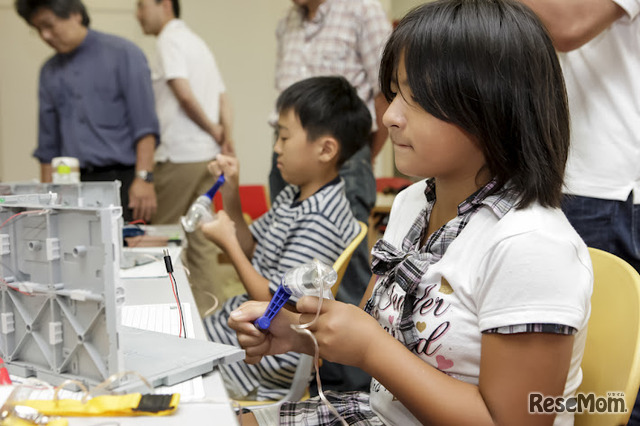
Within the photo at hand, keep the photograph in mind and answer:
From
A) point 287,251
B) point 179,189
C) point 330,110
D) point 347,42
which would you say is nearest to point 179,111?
point 179,189

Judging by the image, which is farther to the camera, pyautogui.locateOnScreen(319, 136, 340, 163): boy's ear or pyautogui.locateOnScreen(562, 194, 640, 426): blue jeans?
pyautogui.locateOnScreen(319, 136, 340, 163): boy's ear

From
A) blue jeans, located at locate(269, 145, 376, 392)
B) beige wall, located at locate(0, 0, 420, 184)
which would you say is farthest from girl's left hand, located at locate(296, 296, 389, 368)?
beige wall, located at locate(0, 0, 420, 184)

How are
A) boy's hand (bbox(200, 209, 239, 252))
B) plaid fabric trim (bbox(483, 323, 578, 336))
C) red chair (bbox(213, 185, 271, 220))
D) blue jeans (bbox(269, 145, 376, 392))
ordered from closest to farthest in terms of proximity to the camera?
plaid fabric trim (bbox(483, 323, 578, 336)) < boy's hand (bbox(200, 209, 239, 252)) < blue jeans (bbox(269, 145, 376, 392)) < red chair (bbox(213, 185, 271, 220))

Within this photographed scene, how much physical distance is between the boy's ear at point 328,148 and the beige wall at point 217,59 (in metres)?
3.39

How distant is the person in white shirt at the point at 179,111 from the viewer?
126 inches

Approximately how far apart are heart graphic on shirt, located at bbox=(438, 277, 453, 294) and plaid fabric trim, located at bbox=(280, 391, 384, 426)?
0.25 meters

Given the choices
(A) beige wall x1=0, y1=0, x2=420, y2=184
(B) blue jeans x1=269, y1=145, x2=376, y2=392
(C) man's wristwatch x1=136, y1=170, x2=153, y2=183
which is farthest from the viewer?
(A) beige wall x1=0, y1=0, x2=420, y2=184

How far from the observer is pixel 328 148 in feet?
6.07

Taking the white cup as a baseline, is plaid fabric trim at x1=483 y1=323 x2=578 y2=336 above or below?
above

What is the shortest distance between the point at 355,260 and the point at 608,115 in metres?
1.01

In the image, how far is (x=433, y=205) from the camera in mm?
1082

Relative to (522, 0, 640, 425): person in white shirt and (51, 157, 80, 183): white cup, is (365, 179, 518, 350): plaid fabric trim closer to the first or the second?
(522, 0, 640, 425): person in white shirt

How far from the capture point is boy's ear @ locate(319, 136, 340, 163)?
1843mm

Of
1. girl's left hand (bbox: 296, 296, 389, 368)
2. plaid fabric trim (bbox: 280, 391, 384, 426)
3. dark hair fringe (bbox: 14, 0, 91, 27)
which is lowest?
plaid fabric trim (bbox: 280, 391, 384, 426)
